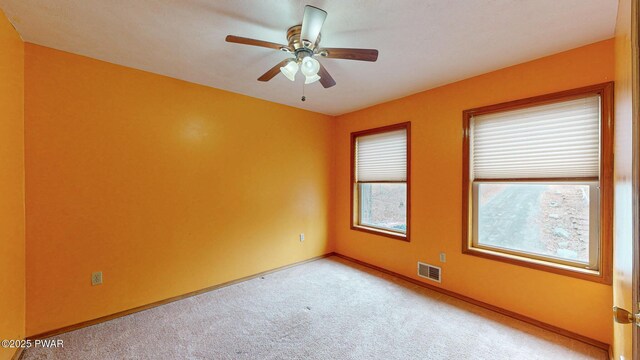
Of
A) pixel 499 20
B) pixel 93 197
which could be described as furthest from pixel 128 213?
pixel 499 20

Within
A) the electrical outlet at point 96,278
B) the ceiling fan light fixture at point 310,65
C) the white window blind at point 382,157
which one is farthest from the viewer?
the white window blind at point 382,157

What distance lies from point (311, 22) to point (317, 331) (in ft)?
8.14

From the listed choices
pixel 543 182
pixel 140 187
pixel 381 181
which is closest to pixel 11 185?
pixel 140 187

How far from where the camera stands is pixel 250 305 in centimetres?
277

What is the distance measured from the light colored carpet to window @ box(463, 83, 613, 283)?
701 millimetres

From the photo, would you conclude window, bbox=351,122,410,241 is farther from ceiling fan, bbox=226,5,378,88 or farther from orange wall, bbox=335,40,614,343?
ceiling fan, bbox=226,5,378,88

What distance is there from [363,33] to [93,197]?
2.91 m

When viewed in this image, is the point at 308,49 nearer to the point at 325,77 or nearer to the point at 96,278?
the point at 325,77

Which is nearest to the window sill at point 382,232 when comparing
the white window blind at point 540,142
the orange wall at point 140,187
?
the orange wall at point 140,187

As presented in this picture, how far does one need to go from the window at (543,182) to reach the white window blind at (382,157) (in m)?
0.91

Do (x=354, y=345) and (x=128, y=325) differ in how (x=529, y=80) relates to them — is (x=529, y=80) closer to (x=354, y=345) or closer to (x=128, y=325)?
(x=354, y=345)

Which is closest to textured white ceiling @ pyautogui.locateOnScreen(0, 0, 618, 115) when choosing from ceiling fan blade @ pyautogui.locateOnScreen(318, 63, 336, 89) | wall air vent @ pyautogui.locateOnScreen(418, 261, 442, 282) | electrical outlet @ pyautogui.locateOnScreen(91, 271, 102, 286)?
ceiling fan blade @ pyautogui.locateOnScreen(318, 63, 336, 89)

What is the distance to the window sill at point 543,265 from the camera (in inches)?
82.4

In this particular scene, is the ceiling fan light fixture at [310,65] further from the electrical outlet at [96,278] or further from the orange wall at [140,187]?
the electrical outlet at [96,278]
